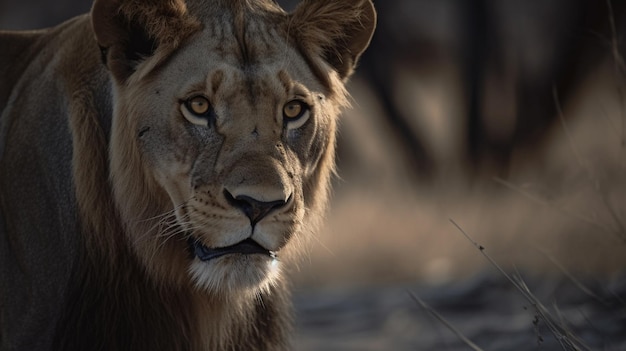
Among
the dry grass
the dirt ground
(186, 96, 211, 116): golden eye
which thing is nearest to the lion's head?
(186, 96, 211, 116): golden eye

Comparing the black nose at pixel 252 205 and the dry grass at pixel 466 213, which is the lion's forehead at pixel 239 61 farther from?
the dry grass at pixel 466 213


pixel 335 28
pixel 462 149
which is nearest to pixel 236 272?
pixel 335 28

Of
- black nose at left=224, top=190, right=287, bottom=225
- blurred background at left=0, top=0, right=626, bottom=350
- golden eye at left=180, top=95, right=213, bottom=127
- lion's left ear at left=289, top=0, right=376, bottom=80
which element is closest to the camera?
black nose at left=224, top=190, right=287, bottom=225

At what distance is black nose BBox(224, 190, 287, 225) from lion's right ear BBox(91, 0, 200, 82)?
61 cm

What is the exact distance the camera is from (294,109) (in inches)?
163

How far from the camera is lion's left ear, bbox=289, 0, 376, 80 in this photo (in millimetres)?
4336

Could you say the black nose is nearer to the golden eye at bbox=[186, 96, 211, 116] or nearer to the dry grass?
the golden eye at bbox=[186, 96, 211, 116]

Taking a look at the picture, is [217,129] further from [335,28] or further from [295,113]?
[335,28]

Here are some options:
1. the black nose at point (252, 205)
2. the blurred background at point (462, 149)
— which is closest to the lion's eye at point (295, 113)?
the black nose at point (252, 205)

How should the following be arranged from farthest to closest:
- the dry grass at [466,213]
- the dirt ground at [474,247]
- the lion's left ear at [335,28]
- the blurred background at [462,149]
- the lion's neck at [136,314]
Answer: the dry grass at [466,213]
the blurred background at [462,149]
the dirt ground at [474,247]
the lion's left ear at [335,28]
the lion's neck at [136,314]

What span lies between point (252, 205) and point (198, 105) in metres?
0.41

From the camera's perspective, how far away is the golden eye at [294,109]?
411cm

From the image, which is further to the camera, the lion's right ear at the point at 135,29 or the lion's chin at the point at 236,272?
the lion's right ear at the point at 135,29

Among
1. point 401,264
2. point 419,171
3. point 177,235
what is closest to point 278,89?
point 177,235
